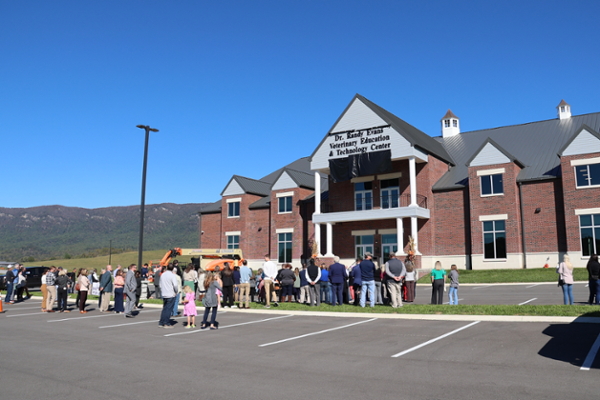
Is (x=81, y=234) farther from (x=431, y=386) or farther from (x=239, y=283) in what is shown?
(x=431, y=386)

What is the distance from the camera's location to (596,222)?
2927 cm

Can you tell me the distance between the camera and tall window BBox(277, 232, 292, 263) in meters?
40.5

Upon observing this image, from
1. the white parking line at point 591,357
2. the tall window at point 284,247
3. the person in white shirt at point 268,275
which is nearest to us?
the white parking line at point 591,357

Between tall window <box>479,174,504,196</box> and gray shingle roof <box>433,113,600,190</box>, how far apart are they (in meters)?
1.31

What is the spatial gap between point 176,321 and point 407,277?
861cm

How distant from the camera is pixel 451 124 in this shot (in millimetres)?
42438

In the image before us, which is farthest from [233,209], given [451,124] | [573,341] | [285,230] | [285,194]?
A: [573,341]

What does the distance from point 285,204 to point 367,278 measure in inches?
964

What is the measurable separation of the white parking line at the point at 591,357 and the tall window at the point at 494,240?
2353 centimetres

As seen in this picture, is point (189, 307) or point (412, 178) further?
point (412, 178)

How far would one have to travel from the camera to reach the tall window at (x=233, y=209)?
4444 cm

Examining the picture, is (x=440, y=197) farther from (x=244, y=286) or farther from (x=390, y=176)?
(x=244, y=286)

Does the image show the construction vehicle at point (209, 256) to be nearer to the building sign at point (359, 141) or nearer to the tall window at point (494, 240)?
the building sign at point (359, 141)

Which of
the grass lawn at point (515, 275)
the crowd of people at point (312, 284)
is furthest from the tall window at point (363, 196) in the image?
the crowd of people at point (312, 284)
